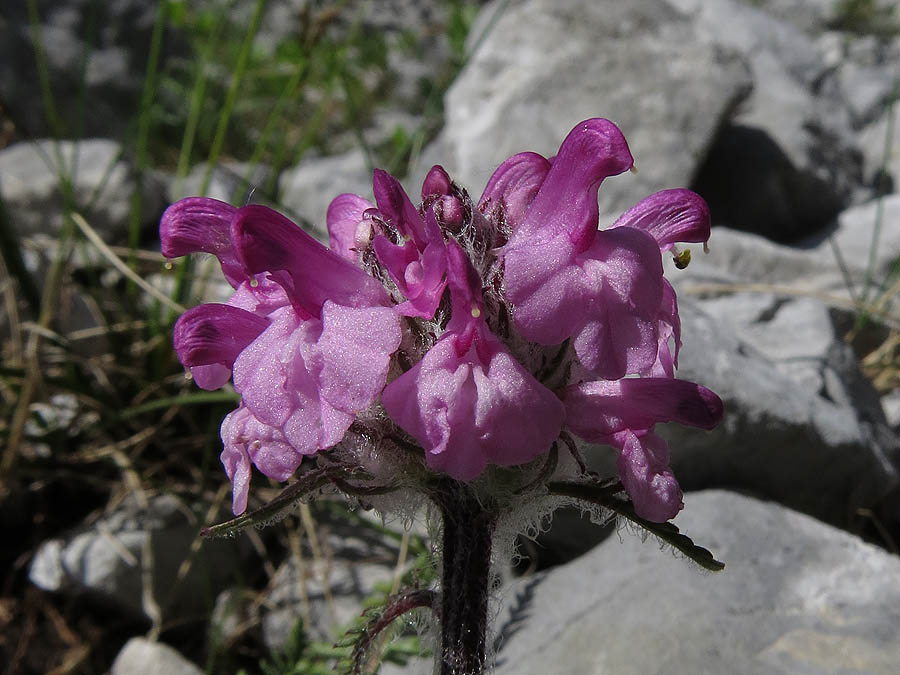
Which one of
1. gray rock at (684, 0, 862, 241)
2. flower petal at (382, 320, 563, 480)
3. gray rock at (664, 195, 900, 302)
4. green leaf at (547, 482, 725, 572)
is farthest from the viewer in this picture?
gray rock at (684, 0, 862, 241)

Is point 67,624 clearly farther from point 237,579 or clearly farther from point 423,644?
point 423,644

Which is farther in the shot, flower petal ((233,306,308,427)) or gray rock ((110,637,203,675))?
gray rock ((110,637,203,675))

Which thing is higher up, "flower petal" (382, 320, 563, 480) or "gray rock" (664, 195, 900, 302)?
"flower petal" (382, 320, 563, 480)

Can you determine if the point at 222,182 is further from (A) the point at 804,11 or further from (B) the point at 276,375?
(A) the point at 804,11

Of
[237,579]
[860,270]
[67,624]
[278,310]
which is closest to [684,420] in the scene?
[278,310]

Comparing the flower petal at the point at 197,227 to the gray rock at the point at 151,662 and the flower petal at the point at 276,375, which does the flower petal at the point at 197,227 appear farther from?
the gray rock at the point at 151,662

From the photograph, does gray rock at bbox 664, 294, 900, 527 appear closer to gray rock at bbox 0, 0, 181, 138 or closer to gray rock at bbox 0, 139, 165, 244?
gray rock at bbox 0, 139, 165, 244

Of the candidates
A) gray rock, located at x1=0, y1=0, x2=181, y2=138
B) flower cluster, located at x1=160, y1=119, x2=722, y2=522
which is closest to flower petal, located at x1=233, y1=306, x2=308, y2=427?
flower cluster, located at x1=160, y1=119, x2=722, y2=522

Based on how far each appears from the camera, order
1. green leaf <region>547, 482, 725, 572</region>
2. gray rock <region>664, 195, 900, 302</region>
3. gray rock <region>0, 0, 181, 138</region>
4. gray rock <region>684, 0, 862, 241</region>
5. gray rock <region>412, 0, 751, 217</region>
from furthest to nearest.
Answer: gray rock <region>0, 0, 181, 138</region>
gray rock <region>684, 0, 862, 241</region>
gray rock <region>412, 0, 751, 217</region>
gray rock <region>664, 195, 900, 302</region>
green leaf <region>547, 482, 725, 572</region>
